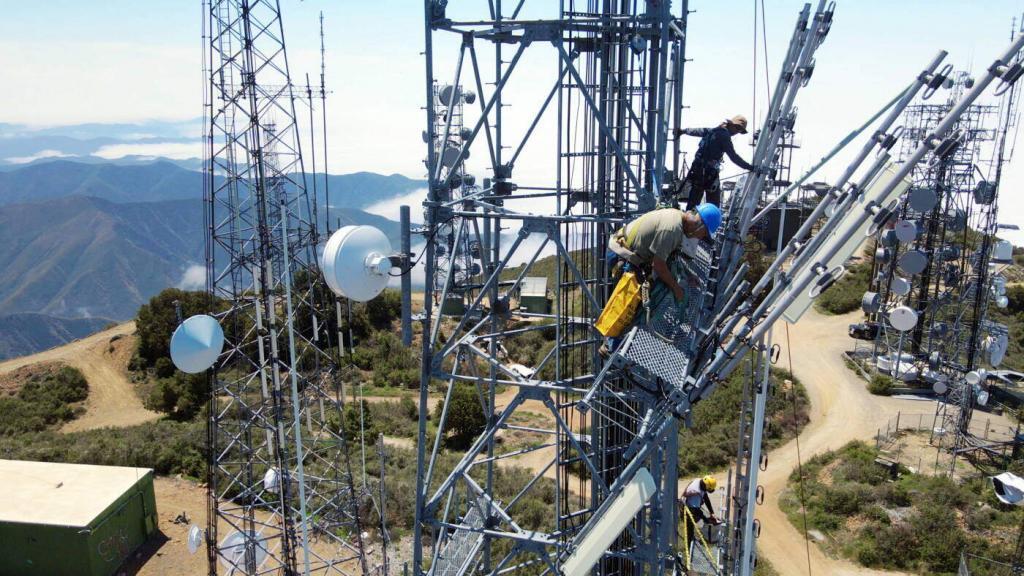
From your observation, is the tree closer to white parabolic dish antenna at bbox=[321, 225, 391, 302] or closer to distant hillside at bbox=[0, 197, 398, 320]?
white parabolic dish antenna at bbox=[321, 225, 391, 302]

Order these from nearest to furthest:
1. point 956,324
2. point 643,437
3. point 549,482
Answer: point 643,437, point 549,482, point 956,324

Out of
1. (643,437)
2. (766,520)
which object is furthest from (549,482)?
(643,437)

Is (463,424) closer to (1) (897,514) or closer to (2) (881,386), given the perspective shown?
(1) (897,514)

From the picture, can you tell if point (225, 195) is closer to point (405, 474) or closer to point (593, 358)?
point (593, 358)

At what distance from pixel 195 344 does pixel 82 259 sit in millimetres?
190477

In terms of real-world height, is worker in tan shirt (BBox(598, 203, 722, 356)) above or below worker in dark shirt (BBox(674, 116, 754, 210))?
below

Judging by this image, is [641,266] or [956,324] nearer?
[641,266]

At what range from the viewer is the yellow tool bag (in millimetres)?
6770

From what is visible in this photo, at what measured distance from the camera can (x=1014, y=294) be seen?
3800 cm

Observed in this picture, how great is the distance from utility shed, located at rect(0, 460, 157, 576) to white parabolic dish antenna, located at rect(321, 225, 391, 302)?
37.5ft

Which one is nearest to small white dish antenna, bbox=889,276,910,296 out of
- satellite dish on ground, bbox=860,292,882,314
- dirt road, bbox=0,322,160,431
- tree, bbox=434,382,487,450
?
satellite dish on ground, bbox=860,292,882,314

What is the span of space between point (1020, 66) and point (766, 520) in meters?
16.1

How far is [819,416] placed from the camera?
25.2 metres

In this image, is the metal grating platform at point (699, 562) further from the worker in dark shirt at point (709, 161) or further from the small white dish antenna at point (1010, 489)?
the small white dish antenna at point (1010, 489)
